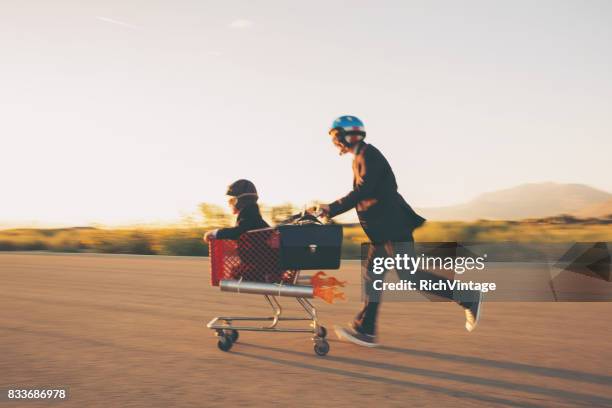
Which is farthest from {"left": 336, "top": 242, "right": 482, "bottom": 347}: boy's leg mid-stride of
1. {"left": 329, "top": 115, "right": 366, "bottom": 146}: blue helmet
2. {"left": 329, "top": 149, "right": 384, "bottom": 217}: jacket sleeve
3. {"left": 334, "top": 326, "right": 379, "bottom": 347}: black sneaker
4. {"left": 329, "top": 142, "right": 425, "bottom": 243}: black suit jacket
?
{"left": 329, "top": 115, "right": 366, "bottom": 146}: blue helmet

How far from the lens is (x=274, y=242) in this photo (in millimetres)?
6379

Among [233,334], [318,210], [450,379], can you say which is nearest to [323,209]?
[318,210]

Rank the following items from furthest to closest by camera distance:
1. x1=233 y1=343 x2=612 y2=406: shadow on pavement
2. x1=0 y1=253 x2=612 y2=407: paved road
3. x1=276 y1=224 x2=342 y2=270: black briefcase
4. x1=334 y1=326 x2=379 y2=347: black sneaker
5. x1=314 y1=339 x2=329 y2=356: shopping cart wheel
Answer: x1=334 y1=326 x2=379 y2=347: black sneaker, x1=314 y1=339 x2=329 y2=356: shopping cart wheel, x1=276 y1=224 x2=342 y2=270: black briefcase, x1=0 y1=253 x2=612 y2=407: paved road, x1=233 y1=343 x2=612 y2=406: shadow on pavement

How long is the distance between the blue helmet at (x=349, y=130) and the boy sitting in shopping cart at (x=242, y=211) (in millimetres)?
933

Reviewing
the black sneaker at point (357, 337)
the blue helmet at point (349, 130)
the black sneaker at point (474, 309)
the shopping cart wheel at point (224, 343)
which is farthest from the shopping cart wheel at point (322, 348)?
the blue helmet at point (349, 130)

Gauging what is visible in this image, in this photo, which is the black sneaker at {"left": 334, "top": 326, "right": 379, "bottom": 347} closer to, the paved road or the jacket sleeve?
the paved road

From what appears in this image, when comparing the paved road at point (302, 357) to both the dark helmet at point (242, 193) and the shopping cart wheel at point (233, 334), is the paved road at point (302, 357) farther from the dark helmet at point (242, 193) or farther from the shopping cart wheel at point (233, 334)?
the dark helmet at point (242, 193)

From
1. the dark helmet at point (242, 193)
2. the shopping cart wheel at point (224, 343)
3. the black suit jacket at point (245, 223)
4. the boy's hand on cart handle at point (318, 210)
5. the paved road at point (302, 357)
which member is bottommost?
the paved road at point (302, 357)

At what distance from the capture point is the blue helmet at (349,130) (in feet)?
22.2

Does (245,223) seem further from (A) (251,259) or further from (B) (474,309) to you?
(B) (474,309)

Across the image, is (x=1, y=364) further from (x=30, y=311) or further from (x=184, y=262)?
(x=184, y=262)

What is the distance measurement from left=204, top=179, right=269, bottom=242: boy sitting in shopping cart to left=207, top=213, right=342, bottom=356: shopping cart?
0.33 feet

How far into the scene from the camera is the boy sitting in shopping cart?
253 inches

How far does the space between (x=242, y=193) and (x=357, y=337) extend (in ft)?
5.56
